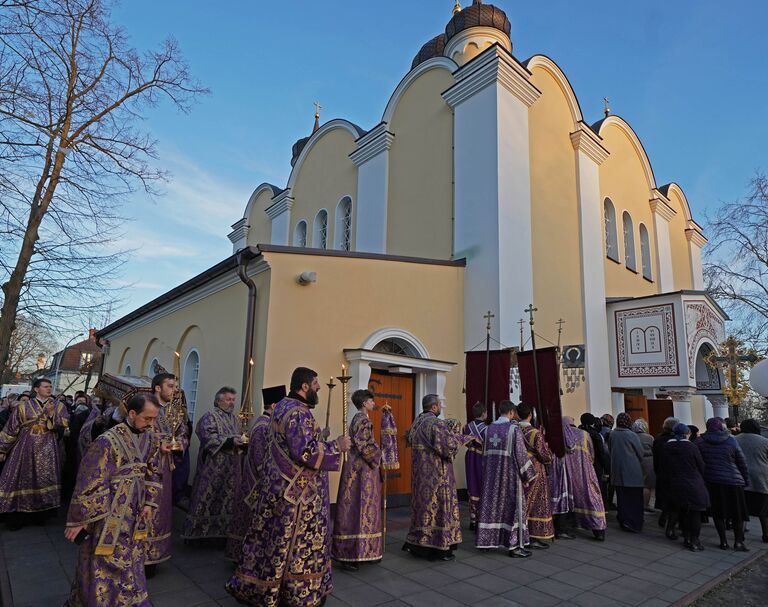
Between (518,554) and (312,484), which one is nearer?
(312,484)

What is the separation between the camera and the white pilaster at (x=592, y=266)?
12.5 meters

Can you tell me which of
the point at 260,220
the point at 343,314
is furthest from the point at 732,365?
the point at 260,220

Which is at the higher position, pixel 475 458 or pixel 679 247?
pixel 679 247

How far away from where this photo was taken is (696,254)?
802 inches

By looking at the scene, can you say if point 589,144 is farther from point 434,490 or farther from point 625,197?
point 434,490

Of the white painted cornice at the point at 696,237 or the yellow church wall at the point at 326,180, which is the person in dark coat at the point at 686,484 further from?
the white painted cornice at the point at 696,237

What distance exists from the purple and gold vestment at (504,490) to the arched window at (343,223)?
9.98 m

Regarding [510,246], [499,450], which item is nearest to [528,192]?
[510,246]

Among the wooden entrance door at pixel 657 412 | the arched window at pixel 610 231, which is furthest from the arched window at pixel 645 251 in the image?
the wooden entrance door at pixel 657 412

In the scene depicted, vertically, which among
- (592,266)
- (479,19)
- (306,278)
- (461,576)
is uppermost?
(479,19)

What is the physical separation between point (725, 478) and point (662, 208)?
13.1 metres

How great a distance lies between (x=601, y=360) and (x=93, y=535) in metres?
11.7

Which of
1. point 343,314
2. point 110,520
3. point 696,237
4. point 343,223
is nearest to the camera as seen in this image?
point 110,520

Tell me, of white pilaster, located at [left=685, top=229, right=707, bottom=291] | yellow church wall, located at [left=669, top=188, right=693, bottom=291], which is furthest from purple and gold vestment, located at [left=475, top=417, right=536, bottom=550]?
white pilaster, located at [left=685, top=229, right=707, bottom=291]
